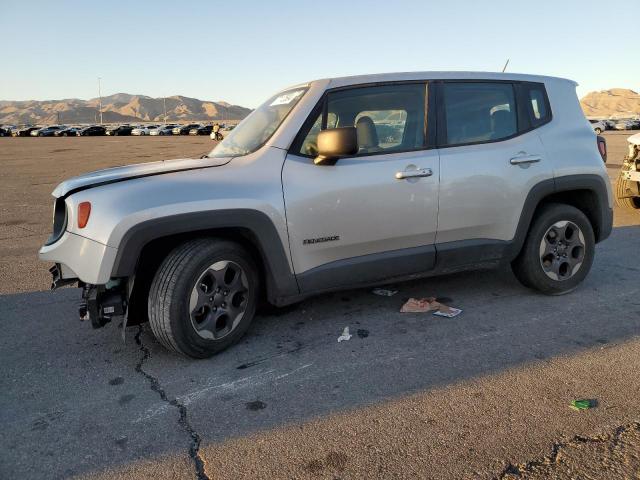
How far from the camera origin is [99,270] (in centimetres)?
299

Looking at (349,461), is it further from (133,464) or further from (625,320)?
(625,320)

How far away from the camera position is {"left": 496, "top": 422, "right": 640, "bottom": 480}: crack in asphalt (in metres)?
2.20

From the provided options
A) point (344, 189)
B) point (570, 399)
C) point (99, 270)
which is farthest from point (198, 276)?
point (570, 399)

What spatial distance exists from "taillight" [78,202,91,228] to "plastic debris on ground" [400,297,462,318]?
95.7 inches

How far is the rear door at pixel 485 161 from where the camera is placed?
12.7 ft

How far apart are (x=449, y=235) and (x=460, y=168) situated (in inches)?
20.5

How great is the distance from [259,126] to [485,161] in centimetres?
178

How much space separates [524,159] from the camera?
4.08 metres

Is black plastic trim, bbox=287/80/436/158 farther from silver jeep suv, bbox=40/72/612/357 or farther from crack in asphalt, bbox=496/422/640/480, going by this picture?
crack in asphalt, bbox=496/422/640/480

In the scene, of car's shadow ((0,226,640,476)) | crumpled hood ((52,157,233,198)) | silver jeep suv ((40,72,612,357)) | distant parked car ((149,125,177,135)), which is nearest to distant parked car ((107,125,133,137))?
distant parked car ((149,125,177,135))

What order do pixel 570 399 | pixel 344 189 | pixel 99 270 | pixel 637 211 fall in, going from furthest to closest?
pixel 637 211 < pixel 344 189 < pixel 99 270 < pixel 570 399

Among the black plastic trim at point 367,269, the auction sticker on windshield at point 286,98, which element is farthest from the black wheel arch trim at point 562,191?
the auction sticker on windshield at point 286,98

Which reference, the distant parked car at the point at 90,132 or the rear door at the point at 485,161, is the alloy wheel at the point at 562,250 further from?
the distant parked car at the point at 90,132

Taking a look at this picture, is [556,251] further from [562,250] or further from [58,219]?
[58,219]
